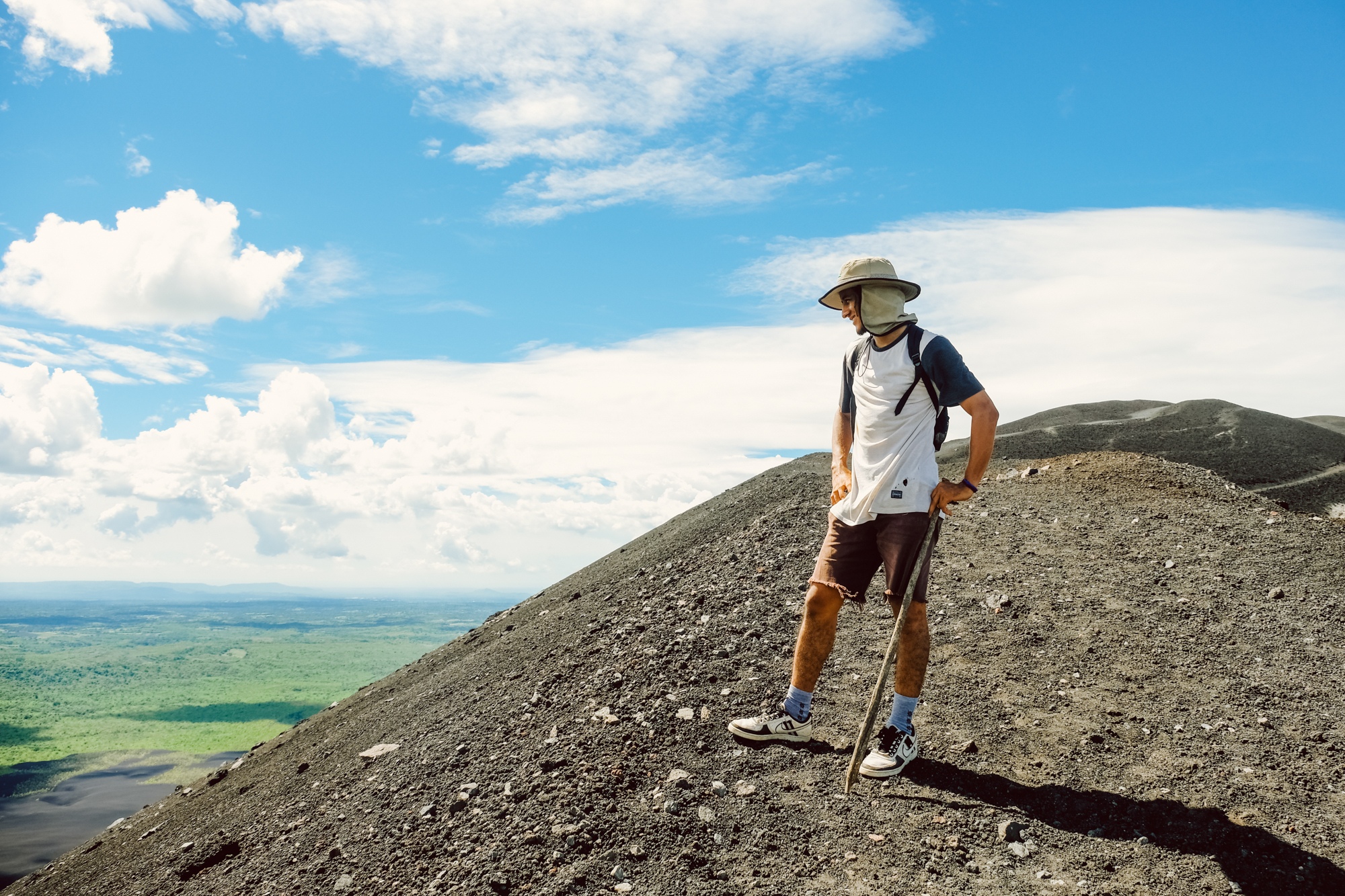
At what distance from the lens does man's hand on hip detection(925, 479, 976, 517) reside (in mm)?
4301

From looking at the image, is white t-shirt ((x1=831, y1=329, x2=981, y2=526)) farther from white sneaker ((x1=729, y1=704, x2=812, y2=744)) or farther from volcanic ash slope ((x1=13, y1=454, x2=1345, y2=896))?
volcanic ash slope ((x1=13, y1=454, x2=1345, y2=896))

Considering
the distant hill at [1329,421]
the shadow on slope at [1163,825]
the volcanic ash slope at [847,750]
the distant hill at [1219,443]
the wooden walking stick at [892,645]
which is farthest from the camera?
the distant hill at [1329,421]

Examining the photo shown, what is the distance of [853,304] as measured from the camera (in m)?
4.64

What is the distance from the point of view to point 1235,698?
18.0ft

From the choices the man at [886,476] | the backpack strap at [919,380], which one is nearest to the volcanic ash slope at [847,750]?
the man at [886,476]

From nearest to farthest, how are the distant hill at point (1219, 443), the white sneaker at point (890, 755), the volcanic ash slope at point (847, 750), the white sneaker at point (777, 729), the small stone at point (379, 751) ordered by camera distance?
the volcanic ash slope at point (847, 750) < the white sneaker at point (890, 755) < the white sneaker at point (777, 729) < the small stone at point (379, 751) < the distant hill at point (1219, 443)

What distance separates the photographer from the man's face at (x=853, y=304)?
4.63 m

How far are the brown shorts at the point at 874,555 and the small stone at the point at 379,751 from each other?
4.06m

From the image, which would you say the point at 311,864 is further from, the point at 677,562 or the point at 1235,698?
the point at 1235,698

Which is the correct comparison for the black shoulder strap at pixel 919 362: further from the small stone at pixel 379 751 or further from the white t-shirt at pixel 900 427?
the small stone at pixel 379 751

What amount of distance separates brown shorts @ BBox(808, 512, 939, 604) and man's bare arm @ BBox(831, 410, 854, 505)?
233 millimetres

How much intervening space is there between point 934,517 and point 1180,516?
6.48 meters

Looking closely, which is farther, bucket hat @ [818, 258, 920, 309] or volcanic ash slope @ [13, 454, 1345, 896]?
bucket hat @ [818, 258, 920, 309]

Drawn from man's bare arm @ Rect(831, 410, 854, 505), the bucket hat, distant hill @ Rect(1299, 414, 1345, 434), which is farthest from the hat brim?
distant hill @ Rect(1299, 414, 1345, 434)
